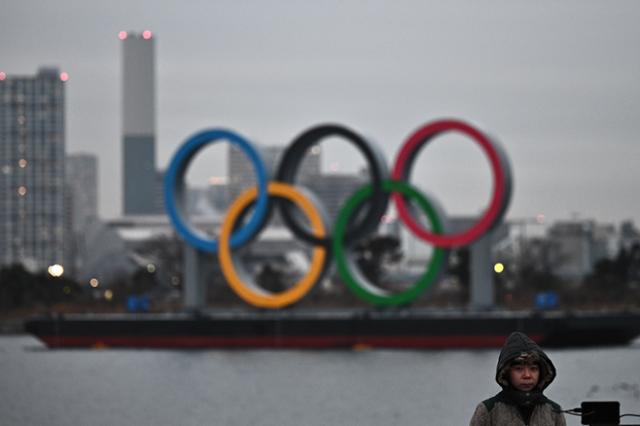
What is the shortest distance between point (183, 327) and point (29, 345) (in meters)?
15.3

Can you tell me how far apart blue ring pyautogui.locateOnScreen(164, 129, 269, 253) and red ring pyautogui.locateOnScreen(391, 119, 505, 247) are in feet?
20.3

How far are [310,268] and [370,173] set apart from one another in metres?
6.03

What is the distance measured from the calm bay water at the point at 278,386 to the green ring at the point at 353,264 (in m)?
2.62

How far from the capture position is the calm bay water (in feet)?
145

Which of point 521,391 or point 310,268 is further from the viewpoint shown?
point 310,268

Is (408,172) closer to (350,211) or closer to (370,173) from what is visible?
(370,173)

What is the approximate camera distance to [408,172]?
77375 mm

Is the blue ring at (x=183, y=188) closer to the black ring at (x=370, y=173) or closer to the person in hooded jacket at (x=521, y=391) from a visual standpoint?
the black ring at (x=370, y=173)

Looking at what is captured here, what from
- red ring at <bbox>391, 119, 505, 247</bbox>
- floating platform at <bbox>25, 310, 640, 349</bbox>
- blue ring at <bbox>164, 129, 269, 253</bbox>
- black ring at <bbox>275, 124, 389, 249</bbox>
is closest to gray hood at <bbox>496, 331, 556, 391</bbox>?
Answer: red ring at <bbox>391, 119, 505, 247</bbox>

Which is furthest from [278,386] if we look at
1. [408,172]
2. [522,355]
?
[522,355]

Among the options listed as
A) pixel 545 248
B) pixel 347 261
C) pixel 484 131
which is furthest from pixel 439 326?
pixel 545 248

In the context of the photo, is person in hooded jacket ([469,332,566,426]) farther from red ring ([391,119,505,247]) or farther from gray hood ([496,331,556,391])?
red ring ([391,119,505,247])

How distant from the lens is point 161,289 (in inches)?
5448

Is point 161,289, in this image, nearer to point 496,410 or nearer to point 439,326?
point 439,326
